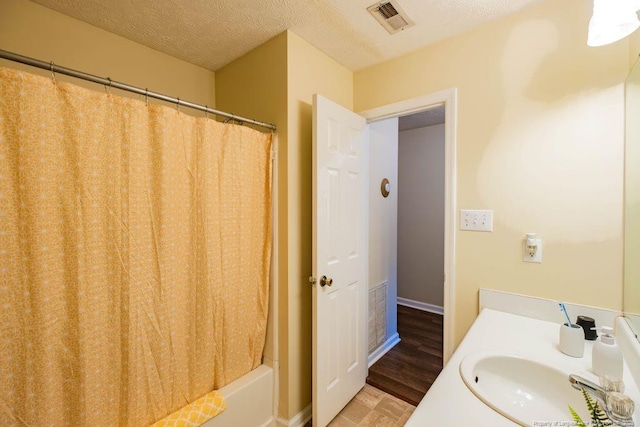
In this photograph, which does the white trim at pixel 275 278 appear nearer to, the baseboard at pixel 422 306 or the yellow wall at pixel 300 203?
the yellow wall at pixel 300 203

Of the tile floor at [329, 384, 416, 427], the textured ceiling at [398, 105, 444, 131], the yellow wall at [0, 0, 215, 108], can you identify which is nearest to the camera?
the yellow wall at [0, 0, 215, 108]

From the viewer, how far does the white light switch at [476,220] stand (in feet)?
4.99

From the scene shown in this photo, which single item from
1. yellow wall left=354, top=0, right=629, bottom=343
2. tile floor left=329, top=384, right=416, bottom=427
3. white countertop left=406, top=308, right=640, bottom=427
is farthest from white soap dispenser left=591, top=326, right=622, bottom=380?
tile floor left=329, top=384, right=416, bottom=427

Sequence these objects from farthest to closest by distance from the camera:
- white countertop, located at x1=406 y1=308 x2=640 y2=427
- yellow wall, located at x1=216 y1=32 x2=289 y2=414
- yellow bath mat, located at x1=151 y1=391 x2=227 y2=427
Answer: yellow wall, located at x1=216 y1=32 x2=289 y2=414 < yellow bath mat, located at x1=151 y1=391 x2=227 y2=427 < white countertop, located at x1=406 y1=308 x2=640 y2=427

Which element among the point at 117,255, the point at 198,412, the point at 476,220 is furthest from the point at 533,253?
the point at 117,255

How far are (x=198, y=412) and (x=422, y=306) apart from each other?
3019mm

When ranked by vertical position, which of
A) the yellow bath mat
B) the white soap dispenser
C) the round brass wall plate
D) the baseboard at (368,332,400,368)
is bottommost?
the baseboard at (368,332,400,368)

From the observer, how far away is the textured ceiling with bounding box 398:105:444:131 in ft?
10.0

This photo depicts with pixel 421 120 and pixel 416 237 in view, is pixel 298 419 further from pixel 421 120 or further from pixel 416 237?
pixel 421 120

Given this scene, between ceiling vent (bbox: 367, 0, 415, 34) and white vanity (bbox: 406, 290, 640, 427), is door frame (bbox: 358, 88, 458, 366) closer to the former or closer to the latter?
white vanity (bbox: 406, 290, 640, 427)

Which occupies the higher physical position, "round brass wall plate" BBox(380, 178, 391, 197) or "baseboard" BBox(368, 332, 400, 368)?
"round brass wall plate" BBox(380, 178, 391, 197)

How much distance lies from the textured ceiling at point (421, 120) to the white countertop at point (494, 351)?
226cm

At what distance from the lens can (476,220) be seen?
156 cm

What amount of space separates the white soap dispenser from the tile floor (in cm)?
121
